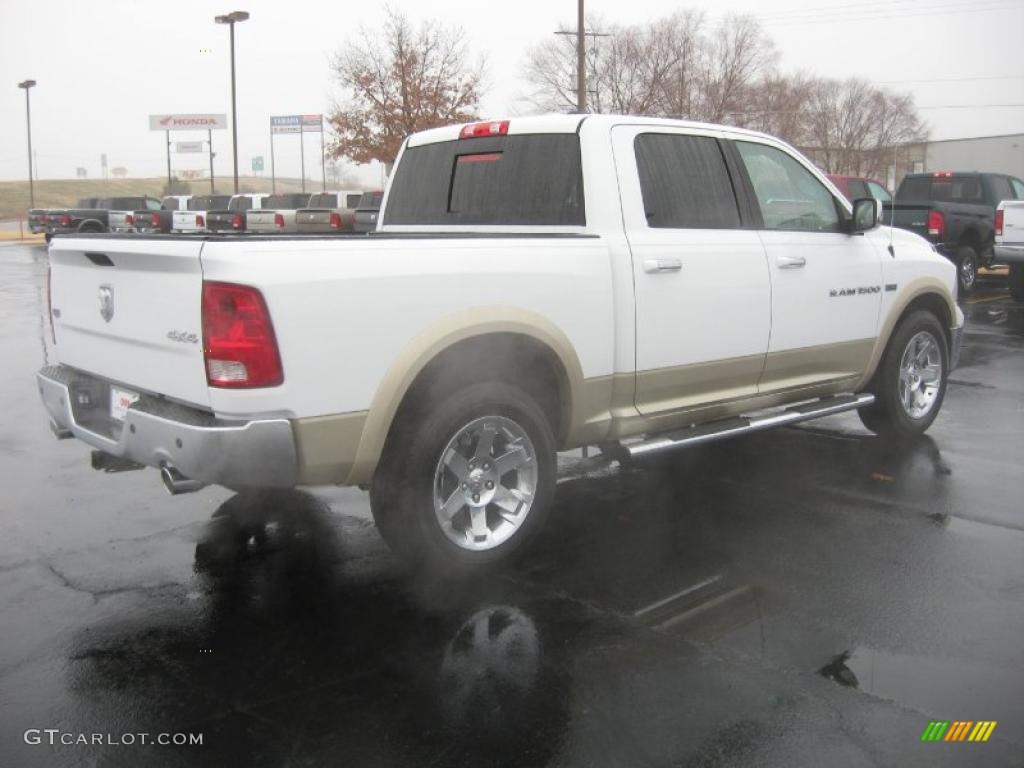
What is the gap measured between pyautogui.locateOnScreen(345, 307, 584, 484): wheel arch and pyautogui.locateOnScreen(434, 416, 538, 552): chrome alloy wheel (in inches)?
10.7

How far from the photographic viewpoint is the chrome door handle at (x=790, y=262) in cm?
532

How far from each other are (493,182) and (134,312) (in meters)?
2.02

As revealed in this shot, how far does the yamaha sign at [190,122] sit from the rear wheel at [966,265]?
228 feet

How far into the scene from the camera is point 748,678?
3297mm

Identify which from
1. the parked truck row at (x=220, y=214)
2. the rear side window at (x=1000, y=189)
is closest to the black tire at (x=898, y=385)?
the parked truck row at (x=220, y=214)

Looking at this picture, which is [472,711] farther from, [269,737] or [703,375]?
[703,375]

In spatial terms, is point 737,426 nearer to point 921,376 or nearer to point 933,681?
point 933,681

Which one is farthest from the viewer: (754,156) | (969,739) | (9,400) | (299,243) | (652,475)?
(9,400)

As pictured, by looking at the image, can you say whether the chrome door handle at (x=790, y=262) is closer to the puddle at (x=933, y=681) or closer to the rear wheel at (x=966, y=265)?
the puddle at (x=933, y=681)

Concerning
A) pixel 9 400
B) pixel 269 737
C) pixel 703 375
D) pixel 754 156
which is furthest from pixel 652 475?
pixel 9 400

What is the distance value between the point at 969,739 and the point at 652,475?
10.2 feet

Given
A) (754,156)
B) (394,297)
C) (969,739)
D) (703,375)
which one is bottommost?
(969,739)

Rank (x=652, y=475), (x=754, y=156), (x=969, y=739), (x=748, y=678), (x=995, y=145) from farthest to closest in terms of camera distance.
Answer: (x=995, y=145) < (x=652, y=475) < (x=754, y=156) < (x=748, y=678) < (x=969, y=739)

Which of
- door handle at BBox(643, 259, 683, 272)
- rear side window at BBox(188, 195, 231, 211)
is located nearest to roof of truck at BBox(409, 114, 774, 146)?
door handle at BBox(643, 259, 683, 272)
